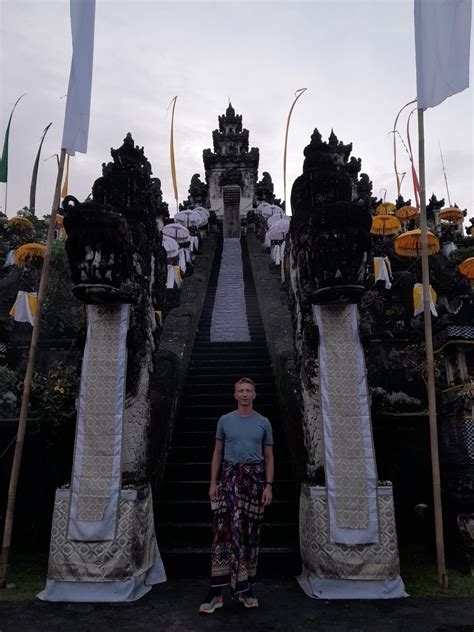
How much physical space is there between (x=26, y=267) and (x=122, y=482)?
1116cm

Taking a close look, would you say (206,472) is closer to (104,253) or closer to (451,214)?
(104,253)

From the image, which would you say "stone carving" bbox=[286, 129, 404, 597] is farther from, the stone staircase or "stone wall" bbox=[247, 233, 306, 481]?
the stone staircase

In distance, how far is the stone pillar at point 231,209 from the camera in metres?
33.5

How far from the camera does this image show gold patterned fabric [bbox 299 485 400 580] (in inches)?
152

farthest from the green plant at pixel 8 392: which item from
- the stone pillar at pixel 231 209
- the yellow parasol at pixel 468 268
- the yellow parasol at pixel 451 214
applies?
the stone pillar at pixel 231 209

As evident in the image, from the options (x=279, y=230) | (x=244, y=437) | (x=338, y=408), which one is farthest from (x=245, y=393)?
(x=279, y=230)

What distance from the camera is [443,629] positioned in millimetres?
3184

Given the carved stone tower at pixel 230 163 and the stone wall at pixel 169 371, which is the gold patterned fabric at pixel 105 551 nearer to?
the stone wall at pixel 169 371

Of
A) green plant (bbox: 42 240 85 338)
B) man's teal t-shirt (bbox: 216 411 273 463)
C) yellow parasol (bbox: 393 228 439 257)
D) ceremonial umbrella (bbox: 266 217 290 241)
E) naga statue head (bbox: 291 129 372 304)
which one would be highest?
ceremonial umbrella (bbox: 266 217 290 241)

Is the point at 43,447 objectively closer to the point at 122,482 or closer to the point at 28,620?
the point at 122,482

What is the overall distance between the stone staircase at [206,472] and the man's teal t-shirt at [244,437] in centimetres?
127

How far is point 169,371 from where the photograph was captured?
6.04 meters

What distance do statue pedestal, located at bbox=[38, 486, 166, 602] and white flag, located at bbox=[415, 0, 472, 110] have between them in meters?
4.51

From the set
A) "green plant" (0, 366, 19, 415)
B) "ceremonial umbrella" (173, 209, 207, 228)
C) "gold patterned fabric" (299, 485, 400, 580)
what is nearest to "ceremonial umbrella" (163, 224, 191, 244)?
"ceremonial umbrella" (173, 209, 207, 228)
